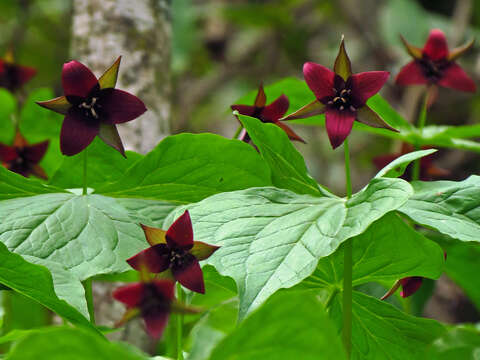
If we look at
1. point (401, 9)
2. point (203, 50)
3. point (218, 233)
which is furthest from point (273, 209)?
point (203, 50)

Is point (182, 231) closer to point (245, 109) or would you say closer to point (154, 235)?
point (154, 235)

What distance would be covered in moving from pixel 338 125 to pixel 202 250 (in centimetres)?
20

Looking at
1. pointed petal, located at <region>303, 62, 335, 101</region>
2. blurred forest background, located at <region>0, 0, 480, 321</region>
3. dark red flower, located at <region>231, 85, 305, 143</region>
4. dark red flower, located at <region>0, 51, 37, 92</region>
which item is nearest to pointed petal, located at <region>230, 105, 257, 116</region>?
dark red flower, located at <region>231, 85, 305, 143</region>

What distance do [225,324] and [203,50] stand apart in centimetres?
276

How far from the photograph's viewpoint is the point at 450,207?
1.99ft

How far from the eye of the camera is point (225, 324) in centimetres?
93

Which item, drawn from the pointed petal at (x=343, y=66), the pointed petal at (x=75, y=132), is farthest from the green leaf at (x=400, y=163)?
the pointed petal at (x=75, y=132)

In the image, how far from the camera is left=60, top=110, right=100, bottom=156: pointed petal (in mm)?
617

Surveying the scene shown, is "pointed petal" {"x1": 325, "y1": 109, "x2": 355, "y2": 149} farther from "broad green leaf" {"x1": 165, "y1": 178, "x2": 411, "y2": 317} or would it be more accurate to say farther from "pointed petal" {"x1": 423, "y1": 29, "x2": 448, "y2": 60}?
"pointed petal" {"x1": 423, "y1": 29, "x2": 448, "y2": 60}

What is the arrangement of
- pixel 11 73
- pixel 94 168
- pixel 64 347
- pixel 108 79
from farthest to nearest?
pixel 11 73
pixel 94 168
pixel 108 79
pixel 64 347

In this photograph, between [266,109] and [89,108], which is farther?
[266,109]

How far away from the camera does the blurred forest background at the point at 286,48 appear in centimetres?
267

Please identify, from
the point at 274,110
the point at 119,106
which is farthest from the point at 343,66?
the point at 119,106

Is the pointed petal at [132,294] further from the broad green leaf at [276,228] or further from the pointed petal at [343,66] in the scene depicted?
the pointed petal at [343,66]
